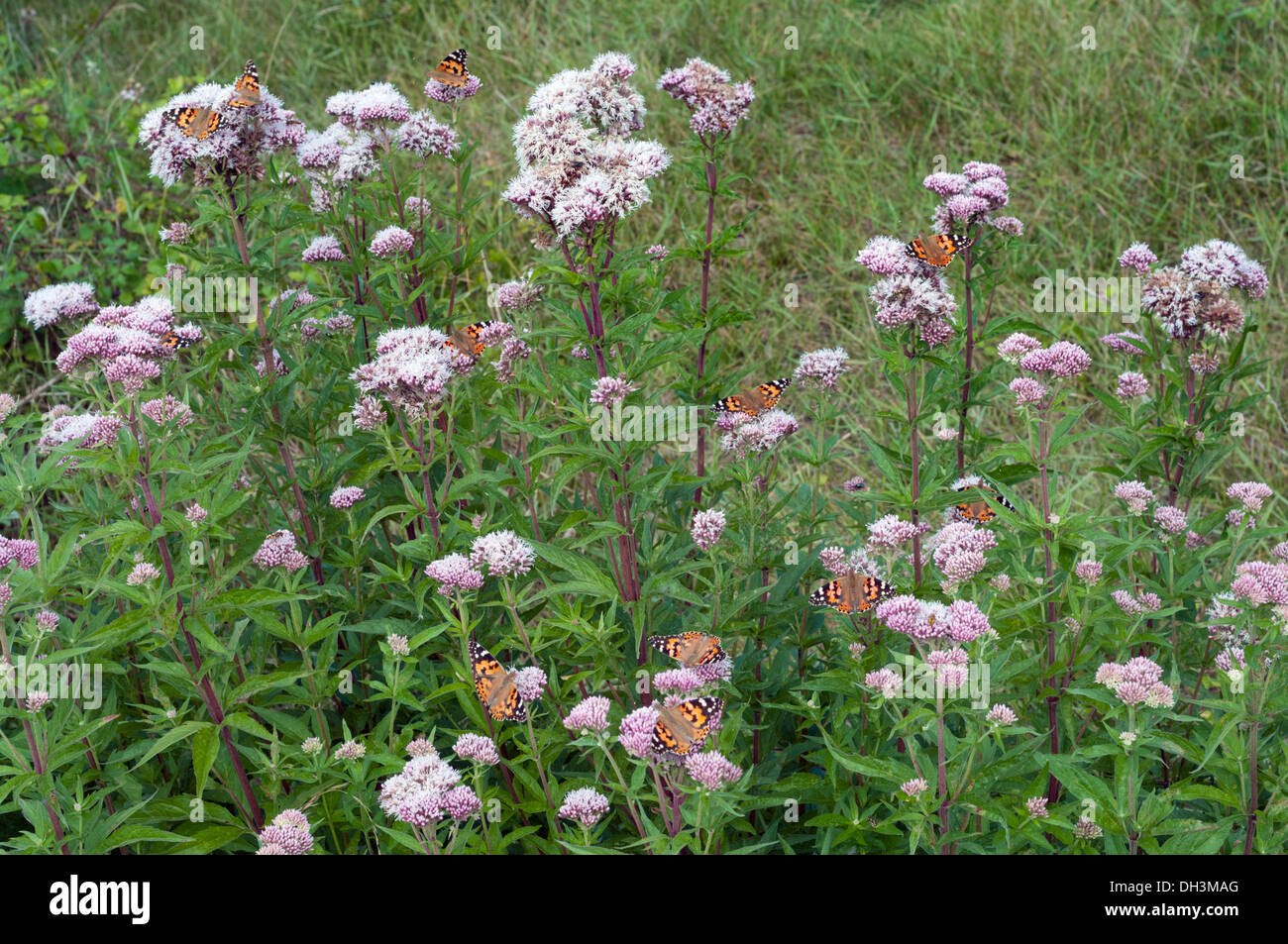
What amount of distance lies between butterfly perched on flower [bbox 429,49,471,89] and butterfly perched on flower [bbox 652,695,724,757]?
278 centimetres

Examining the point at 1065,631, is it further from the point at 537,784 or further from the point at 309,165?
the point at 309,165

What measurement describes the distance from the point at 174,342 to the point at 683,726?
2.00 meters

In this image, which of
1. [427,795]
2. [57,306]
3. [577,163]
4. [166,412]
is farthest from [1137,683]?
[57,306]

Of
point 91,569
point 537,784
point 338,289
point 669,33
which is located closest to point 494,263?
point 669,33

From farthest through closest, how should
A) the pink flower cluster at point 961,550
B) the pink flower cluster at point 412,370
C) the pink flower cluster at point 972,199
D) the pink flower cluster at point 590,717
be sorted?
the pink flower cluster at point 972,199
the pink flower cluster at point 412,370
the pink flower cluster at point 961,550
the pink flower cluster at point 590,717

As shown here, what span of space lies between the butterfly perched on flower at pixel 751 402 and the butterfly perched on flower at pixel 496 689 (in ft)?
3.67

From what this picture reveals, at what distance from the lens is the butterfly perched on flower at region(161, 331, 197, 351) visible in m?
3.46

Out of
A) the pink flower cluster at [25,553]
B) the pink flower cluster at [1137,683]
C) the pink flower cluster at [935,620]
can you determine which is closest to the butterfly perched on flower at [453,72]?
the pink flower cluster at [25,553]

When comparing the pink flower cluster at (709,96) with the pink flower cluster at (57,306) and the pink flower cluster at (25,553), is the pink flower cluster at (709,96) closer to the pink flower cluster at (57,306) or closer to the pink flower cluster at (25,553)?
the pink flower cluster at (57,306)

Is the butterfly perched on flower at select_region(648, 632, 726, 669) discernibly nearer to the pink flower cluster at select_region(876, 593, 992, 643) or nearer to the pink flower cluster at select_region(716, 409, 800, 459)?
the pink flower cluster at select_region(876, 593, 992, 643)

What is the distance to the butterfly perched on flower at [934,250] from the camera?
3.58 m

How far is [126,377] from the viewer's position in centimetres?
316

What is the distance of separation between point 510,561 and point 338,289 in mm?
1780

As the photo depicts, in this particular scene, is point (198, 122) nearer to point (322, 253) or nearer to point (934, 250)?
point (322, 253)
